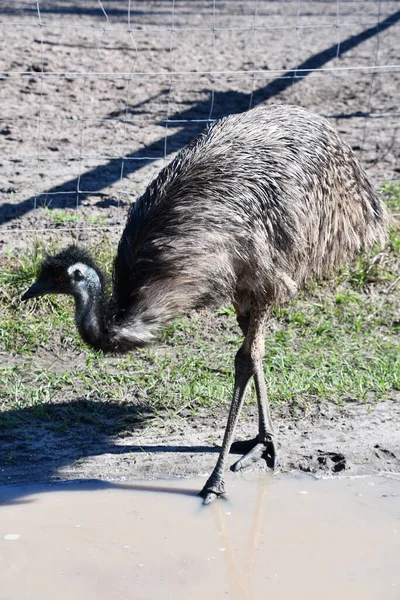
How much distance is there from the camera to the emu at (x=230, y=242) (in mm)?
4082

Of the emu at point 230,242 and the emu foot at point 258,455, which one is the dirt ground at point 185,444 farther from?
the emu at point 230,242

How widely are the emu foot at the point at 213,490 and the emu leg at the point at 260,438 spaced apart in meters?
0.24

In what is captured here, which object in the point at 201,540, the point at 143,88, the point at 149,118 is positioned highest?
the point at 143,88

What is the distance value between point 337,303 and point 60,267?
2.22 m

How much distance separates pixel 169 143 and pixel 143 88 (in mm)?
1109

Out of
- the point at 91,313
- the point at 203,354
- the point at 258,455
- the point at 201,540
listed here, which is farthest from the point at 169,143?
the point at 201,540

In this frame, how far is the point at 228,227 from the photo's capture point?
162 inches

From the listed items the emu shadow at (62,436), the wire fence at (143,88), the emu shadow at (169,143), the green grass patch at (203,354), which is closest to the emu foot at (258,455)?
the emu shadow at (62,436)

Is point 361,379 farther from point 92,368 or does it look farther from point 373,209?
point 92,368

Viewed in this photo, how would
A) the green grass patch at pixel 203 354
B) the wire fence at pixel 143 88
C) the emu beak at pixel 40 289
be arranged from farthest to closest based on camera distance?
1. the wire fence at pixel 143 88
2. the green grass patch at pixel 203 354
3. the emu beak at pixel 40 289

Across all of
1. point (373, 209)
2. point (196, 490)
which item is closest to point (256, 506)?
point (196, 490)

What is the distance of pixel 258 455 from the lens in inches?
177

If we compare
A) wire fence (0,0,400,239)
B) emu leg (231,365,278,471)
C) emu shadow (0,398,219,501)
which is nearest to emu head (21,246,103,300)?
emu shadow (0,398,219,501)

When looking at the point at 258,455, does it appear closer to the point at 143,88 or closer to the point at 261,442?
the point at 261,442
